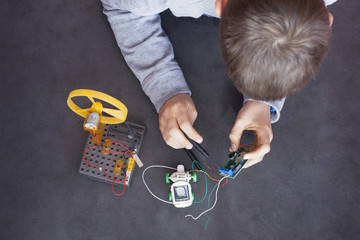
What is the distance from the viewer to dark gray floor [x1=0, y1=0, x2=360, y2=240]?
82 centimetres

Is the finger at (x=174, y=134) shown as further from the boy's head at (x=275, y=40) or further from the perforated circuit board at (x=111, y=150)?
the boy's head at (x=275, y=40)

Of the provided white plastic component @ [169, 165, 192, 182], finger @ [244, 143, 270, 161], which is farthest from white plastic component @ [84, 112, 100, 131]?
finger @ [244, 143, 270, 161]

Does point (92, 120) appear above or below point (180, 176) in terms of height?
Answer: above

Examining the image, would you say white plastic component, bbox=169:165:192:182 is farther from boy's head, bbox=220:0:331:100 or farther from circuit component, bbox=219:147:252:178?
boy's head, bbox=220:0:331:100

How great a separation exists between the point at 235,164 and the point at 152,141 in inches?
10.5

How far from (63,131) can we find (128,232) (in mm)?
374

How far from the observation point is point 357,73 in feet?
3.02

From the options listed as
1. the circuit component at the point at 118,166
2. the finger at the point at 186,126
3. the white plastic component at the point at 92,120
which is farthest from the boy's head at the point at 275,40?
the circuit component at the point at 118,166

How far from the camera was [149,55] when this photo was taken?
77cm

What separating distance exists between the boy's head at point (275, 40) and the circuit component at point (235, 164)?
1.02 ft

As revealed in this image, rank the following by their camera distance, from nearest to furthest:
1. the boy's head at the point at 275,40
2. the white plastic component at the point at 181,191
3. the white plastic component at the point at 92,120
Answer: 1. the boy's head at the point at 275,40
2. the white plastic component at the point at 92,120
3. the white plastic component at the point at 181,191

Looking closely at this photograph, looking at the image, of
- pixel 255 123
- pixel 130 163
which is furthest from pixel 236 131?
pixel 130 163

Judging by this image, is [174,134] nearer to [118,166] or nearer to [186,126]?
[186,126]

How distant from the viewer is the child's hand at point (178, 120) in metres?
0.72
